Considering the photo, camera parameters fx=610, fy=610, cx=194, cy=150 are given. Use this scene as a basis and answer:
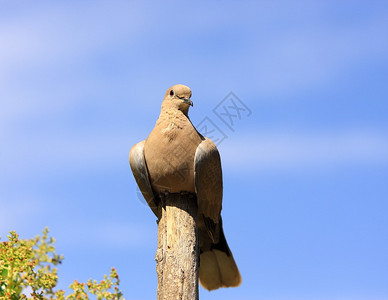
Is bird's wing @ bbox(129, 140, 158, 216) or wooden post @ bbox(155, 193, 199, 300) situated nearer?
wooden post @ bbox(155, 193, 199, 300)

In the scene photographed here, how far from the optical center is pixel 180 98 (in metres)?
6.30

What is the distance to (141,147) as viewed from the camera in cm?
621

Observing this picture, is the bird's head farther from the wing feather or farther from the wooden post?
the wooden post

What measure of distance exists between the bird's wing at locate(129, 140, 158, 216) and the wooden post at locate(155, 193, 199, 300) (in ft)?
0.52

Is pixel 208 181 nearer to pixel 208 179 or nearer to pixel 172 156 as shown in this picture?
pixel 208 179

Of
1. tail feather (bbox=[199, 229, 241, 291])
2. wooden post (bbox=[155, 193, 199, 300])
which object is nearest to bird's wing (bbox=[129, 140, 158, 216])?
wooden post (bbox=[155, 193, 199, 300])

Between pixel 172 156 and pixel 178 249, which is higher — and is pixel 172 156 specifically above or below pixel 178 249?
above

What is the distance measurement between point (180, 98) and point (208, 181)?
912 mm

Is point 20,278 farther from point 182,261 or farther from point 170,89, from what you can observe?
point 170,89

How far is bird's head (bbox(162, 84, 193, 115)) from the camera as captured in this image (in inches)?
247

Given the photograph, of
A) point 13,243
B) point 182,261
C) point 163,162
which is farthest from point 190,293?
Answer: point 13,243

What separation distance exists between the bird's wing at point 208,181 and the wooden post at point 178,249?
Answer: 127 mm

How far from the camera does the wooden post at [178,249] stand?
5664 millimetres

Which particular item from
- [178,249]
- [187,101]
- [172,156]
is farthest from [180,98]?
[178,249]
